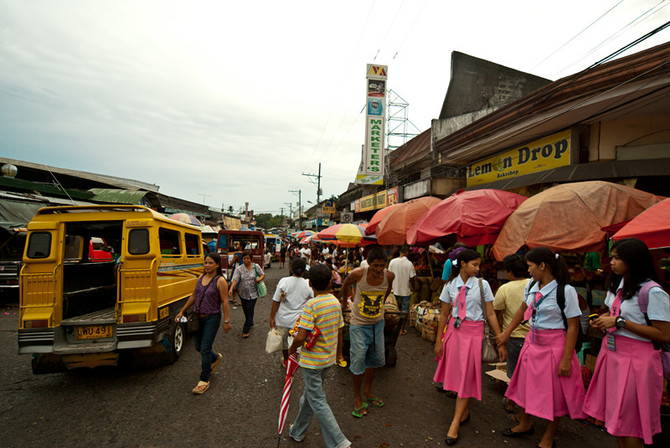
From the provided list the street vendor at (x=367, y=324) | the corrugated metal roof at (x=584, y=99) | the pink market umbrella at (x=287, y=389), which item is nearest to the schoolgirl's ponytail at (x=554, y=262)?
the street vendor at (x=367, y=324)

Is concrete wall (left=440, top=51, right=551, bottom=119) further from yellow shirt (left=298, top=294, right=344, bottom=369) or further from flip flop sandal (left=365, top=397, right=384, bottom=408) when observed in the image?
yellow shirt (left=298, top=294, right=344, bottom=369)

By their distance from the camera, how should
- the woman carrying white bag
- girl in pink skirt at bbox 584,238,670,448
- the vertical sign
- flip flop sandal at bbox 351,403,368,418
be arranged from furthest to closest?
1. the vertical sign
2. the woman carrying white bag
3. flip flop sandal at bbox 351,403,368,418
4. girl in pink skirt at bbox 584,238,670,448

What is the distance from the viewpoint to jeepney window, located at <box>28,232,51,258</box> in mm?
4359

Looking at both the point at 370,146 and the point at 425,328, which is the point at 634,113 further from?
the point at 370,146

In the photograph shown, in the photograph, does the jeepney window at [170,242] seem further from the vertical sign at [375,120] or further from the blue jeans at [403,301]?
the vertical sign at [375,120]

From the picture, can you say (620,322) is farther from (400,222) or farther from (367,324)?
(400,222)

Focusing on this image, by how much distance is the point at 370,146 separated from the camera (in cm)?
1509

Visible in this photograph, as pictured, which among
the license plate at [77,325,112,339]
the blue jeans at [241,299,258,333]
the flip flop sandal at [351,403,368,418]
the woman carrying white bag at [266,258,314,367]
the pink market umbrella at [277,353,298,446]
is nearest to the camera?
the pink market umbrella at [277,353,298,446]

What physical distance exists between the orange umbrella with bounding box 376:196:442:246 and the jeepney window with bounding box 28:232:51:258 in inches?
238

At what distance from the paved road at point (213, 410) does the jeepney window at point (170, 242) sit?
1.85m

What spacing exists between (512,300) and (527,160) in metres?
6.63

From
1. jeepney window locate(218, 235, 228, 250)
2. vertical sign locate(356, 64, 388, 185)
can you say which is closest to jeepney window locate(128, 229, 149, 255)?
jeepney window locate(218, 235, 228, 250)

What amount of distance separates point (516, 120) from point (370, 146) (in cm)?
721

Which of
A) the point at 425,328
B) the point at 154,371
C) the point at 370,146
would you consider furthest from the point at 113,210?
the point at 370,146
